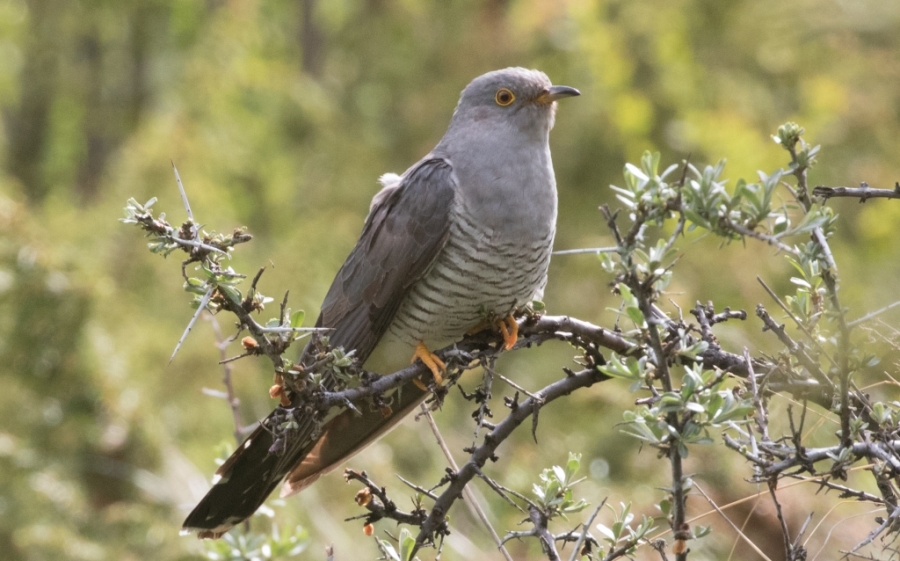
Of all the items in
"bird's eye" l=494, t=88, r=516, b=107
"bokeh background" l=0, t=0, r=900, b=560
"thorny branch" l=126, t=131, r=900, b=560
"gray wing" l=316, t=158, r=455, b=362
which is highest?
"bokeh background" l=0, t=0, r=900, b=560

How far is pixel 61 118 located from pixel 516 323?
39.7 ft

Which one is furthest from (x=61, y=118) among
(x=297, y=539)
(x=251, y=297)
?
(x=251, y=297)

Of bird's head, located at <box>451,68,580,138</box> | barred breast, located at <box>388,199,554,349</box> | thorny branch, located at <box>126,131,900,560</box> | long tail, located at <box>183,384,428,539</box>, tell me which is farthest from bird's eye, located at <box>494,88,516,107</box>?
thorny branch, located at <box>126,131,900,560</box>

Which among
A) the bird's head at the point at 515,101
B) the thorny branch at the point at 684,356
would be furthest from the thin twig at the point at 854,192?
the bird's head at the point at 515,101

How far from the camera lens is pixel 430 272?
3082 millimetres

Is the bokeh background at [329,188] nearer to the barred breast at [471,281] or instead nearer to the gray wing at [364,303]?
the gray wing at [364,303]

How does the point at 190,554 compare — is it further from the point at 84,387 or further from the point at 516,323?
the point at 516,323

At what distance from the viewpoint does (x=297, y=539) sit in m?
2.79

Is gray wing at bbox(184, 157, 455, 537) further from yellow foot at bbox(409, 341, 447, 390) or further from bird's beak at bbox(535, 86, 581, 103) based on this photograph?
bird's beak at bbox(535, 86, 581, 103)

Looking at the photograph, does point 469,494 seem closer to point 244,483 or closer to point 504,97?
point 244,483

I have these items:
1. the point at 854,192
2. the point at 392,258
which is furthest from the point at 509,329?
the point at 854,192

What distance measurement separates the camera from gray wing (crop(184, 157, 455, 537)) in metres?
2.86

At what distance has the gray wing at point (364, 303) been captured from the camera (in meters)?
2.86

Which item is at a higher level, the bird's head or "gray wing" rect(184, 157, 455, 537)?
the bird's head
